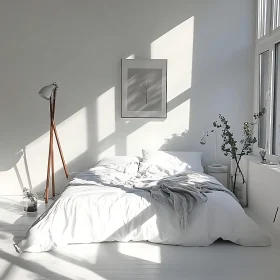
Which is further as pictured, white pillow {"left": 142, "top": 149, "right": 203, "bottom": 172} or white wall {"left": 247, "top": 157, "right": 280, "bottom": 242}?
white pillow {"left": 142, "top": 149, "right": 203, "bottom": 172}

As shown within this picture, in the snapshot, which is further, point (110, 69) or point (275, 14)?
point (110, 69)

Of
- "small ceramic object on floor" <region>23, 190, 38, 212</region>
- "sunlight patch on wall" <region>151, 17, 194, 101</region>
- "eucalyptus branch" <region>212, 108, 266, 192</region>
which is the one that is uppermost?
"sunlight patch on wall" <region>151, 17, 194, 101</region>

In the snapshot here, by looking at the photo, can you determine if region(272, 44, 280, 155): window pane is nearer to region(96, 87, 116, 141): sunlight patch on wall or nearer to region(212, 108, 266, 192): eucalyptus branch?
region(212, 108, 266, 192): eucalyptus branch

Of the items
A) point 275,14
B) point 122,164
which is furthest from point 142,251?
point 275,14

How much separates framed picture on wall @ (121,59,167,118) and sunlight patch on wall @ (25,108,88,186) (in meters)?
0.66

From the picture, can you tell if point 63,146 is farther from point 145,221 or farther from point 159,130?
point 145,221

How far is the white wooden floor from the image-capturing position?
116 inches

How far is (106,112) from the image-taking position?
5562 millimetres

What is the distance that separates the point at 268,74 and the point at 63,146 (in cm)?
298

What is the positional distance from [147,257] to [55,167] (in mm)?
2747

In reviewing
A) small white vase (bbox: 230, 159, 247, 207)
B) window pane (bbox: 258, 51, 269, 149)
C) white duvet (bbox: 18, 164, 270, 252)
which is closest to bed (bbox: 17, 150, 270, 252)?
white duvet (bbox: 18, 164, 270, 252)

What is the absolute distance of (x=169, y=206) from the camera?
3635 millimetres

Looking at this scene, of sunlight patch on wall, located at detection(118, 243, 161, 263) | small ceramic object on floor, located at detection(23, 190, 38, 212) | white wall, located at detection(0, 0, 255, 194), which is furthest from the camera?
white wall, located at detection(0, 0, 255, 194)

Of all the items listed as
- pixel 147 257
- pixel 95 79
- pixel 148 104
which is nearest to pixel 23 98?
pixel 95 79
